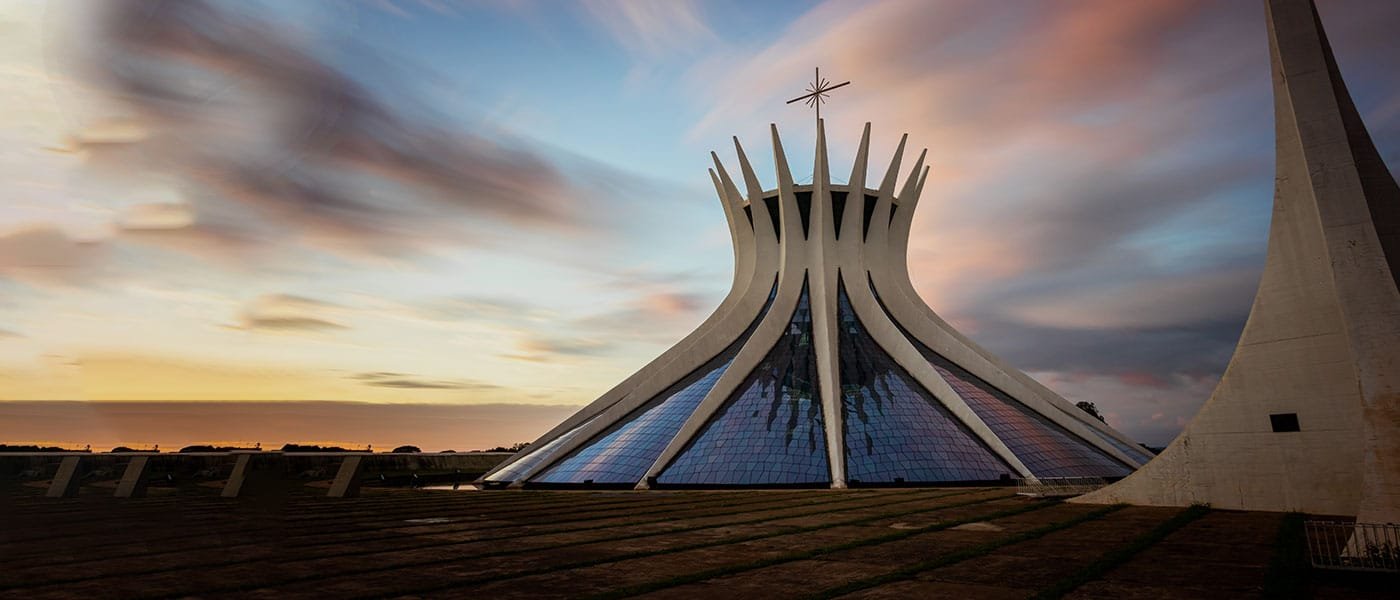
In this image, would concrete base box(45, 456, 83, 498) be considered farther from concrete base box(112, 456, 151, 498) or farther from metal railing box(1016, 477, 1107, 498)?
metal railing box(1016, 477, 1107, 498)

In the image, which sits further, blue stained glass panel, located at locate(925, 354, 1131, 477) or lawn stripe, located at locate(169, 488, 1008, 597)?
blue stained glass panel, located at locate(925, 354, 1131, 477)

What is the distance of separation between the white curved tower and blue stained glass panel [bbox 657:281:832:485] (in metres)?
0.08

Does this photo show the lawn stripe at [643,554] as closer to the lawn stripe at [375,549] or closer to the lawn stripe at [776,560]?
the lawn stripe at [776,560]

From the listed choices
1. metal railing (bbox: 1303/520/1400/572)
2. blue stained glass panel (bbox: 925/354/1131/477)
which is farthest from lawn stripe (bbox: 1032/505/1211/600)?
blue stained glass panel (bbox: 925/354/1131/477)

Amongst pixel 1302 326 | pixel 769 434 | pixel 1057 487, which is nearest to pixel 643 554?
pixel 1302 326

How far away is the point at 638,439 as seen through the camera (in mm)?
33688

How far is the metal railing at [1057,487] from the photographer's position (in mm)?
21422

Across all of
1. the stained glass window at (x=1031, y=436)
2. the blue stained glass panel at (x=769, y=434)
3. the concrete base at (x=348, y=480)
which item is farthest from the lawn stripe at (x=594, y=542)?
the concrete base at (x=348, y=480)

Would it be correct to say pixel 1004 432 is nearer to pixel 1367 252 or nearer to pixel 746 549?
pixel 1367 252

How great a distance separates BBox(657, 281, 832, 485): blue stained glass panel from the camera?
2952 cm

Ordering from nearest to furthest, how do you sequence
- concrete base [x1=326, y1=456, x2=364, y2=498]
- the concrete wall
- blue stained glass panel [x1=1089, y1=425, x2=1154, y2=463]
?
the concrete wall
concrete base [x1=326, y1=456, x2=364, y2=498]
blue stained glass panel [x1=1089, y1=425, x2=1154, y2=463]

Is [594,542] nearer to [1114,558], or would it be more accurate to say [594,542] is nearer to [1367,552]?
[1114,558]

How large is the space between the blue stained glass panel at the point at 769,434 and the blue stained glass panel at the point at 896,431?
1.56 metres

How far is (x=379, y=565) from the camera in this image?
1035 cm
